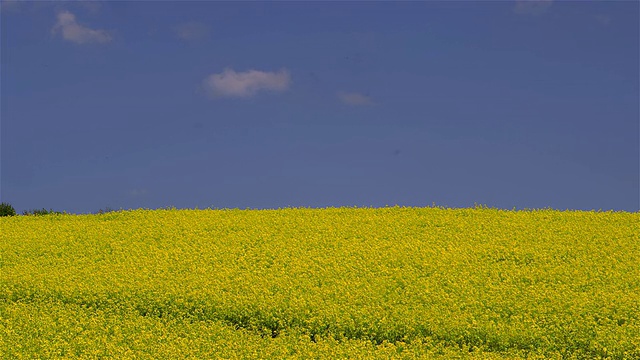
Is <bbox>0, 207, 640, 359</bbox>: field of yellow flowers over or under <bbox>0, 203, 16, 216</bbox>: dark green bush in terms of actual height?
under

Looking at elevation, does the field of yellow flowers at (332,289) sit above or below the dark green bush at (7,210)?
below

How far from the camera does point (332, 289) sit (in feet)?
47.1

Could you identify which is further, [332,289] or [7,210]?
[7,210]

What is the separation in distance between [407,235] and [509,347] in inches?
252

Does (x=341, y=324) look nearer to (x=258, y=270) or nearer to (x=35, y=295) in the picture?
(x=258, y=270)

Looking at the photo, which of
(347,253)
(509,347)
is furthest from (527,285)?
(347,253)

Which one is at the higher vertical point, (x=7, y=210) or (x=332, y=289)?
(x=7, y=210)

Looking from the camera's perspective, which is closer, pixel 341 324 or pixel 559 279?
pixel 341 324

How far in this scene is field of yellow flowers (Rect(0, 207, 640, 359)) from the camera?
1250cm

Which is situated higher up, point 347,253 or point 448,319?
point 347,253

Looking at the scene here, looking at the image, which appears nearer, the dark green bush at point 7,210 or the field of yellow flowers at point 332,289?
the field of yellow flowers at point 332,289

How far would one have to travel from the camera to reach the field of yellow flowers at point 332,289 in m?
12.5

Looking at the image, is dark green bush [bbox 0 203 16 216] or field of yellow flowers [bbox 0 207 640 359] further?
dark green bush [bbox 0 203 16 216]

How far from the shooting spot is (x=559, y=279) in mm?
15047
